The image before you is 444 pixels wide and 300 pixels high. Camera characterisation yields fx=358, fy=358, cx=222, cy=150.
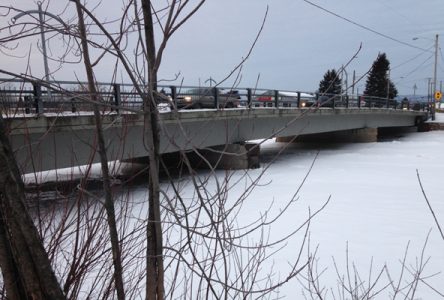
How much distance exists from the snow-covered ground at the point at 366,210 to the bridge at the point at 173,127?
2.45 m

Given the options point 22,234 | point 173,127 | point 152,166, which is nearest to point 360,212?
point 173,127

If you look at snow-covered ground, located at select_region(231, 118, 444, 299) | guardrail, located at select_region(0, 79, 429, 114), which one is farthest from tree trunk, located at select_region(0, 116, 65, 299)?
snow-covered ground, located at select_region(231, 118, 444, 299)

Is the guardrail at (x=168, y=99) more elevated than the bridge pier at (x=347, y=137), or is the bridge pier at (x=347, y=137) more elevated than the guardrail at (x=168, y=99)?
the guardrail at (x=168, y=99)

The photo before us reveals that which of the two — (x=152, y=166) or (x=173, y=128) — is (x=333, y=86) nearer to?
(x=152, y=166)

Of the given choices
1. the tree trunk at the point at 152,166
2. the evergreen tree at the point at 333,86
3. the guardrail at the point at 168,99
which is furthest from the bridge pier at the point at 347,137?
the tree trunk at the point at 152,166

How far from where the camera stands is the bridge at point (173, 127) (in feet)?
8.46

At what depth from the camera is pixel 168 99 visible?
1.52 meters

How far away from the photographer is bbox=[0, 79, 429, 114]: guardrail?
1.83 m

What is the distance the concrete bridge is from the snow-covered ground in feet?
8.18

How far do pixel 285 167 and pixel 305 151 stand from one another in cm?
880

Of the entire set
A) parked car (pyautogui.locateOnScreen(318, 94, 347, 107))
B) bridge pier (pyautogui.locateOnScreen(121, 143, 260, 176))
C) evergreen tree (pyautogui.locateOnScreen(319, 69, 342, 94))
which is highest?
evergreen tree (pyautogui.locateOnScreen(319, 69, 342, 94))

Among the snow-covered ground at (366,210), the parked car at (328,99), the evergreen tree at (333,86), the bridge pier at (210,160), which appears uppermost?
the evergreen tree at (333,86)

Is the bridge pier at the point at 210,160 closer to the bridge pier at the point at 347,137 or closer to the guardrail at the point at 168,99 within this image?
the guardrail at the point at 168,99

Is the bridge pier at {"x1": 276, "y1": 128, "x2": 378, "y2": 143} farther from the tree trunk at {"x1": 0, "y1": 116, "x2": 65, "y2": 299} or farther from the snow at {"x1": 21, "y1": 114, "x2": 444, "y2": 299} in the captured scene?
the tree trunk at {"x1": 0, "y1": 116, "x2": 65, "y2": 299}
